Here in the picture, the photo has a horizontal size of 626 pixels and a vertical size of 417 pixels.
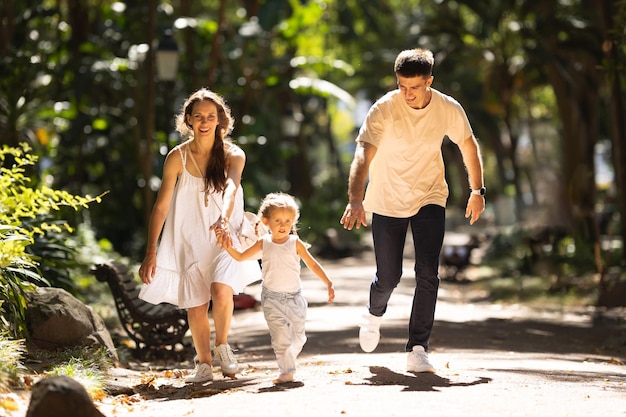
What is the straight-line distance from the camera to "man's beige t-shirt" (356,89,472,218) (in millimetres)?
7387

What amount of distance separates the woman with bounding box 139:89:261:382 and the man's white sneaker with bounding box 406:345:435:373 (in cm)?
119

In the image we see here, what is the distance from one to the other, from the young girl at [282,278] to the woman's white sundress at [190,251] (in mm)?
373

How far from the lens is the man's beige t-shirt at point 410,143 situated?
7387 millimetres

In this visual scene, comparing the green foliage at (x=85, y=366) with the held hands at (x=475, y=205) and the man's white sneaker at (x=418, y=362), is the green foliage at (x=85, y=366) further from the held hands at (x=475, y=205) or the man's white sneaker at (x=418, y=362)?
the held hands at (x=475, y=205)

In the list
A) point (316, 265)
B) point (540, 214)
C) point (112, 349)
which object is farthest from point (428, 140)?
point (540, 214)

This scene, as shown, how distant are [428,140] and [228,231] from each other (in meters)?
1.52

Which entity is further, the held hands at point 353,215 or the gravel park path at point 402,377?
the held hands at point 353,215

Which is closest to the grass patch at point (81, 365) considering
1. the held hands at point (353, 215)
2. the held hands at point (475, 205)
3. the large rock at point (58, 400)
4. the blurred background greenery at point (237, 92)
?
the large rock at point (58, 400)

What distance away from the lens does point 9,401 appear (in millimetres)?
5754

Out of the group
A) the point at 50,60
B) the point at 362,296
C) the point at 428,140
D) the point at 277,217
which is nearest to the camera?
the point at 277,217

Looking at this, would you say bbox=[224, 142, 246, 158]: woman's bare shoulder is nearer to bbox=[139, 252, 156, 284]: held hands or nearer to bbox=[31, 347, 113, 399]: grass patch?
bbox=[139, 252, 156, 284]: held hands

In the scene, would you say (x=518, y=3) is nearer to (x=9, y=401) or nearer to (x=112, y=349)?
(x=112, y=349)

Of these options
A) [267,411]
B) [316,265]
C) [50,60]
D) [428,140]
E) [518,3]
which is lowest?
[267,411]

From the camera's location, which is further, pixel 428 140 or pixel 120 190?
pixel 120 190
